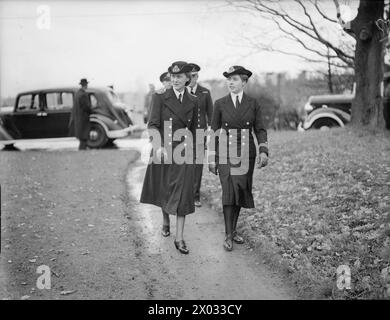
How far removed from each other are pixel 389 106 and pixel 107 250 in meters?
10.9

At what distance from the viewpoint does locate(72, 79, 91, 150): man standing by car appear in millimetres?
13812

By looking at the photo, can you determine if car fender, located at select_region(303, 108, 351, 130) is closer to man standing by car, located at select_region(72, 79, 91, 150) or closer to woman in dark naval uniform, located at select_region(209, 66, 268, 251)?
man standing by car, located at select_region(72, 79, 91, 150)

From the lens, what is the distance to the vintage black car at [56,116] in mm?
14742

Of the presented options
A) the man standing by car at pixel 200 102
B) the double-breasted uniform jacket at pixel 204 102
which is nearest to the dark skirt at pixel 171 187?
the man standing by car at pixel 200 102

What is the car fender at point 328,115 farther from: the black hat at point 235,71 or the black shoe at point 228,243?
the black shoe at point 228,243

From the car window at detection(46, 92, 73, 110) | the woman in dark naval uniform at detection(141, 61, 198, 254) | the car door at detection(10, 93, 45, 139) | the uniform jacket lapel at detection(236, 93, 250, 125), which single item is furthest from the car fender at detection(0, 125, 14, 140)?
the uniform jacket lapel at detection(236, 93, 250, 125)

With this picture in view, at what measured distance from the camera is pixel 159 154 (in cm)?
562

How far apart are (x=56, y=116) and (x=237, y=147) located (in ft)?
34.0

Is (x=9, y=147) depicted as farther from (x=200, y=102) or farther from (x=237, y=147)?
(x=237, y=147)

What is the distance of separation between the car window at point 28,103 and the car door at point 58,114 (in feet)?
1.32

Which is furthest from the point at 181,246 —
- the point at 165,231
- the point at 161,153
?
the point at 161,153

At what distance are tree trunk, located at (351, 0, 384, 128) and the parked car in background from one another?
3878 mm

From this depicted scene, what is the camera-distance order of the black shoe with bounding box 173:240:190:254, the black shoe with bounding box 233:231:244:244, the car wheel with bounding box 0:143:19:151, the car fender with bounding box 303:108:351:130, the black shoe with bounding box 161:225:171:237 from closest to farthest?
the black shoe with bounding box 173:240:190:254 < the black shoe with bounding box 233:231:244:244 < the black shoe with bounding box 161:225:171:237 < the car wheel with bounding box 0:143:19:151 < the car fender with bounding box 303:108:351:130
